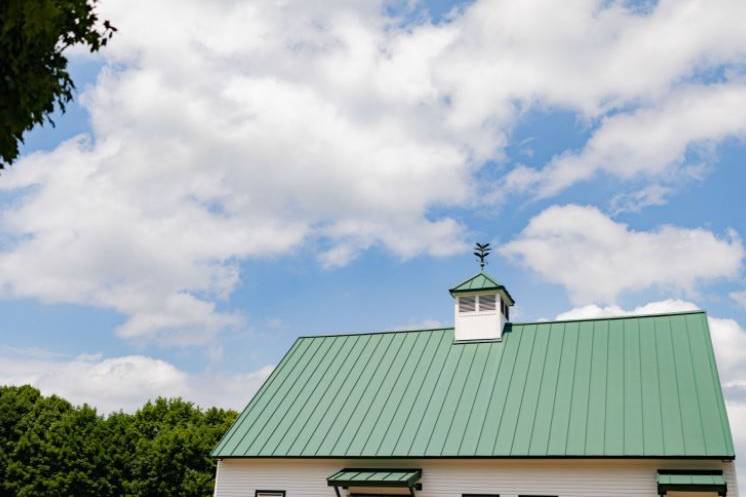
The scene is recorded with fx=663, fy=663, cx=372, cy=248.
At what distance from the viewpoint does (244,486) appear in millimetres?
20391

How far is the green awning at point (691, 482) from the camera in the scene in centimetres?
1522

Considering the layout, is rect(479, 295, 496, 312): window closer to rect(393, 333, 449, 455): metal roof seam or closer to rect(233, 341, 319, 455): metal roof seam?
rect(393, 333, 449, 455): metal roof seam

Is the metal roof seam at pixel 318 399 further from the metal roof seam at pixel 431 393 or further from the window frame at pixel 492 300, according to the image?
the window frame at pixel 492 300

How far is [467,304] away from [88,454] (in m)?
20.1

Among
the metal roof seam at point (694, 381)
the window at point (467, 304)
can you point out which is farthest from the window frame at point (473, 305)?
the metal roof seam at point (694, 381)

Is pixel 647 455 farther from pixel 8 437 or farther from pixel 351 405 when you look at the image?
pixel 8 437

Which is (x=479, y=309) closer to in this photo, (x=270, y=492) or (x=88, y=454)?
(x=270, y=492)

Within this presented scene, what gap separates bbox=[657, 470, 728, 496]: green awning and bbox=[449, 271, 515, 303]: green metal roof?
8234 millimetres

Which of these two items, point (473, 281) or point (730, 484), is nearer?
point (730, 484)

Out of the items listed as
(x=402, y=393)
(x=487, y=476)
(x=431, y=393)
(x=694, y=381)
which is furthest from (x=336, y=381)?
(x=694, y=381)

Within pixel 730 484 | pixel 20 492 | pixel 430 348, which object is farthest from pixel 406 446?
pixel 20 492

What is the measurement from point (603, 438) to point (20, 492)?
2504 centimetres

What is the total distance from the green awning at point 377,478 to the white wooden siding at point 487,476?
1.30ft

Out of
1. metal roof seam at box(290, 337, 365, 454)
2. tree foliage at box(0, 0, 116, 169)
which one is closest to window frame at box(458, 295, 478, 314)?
metal roof seam at box(290, 337, 365, 454)
